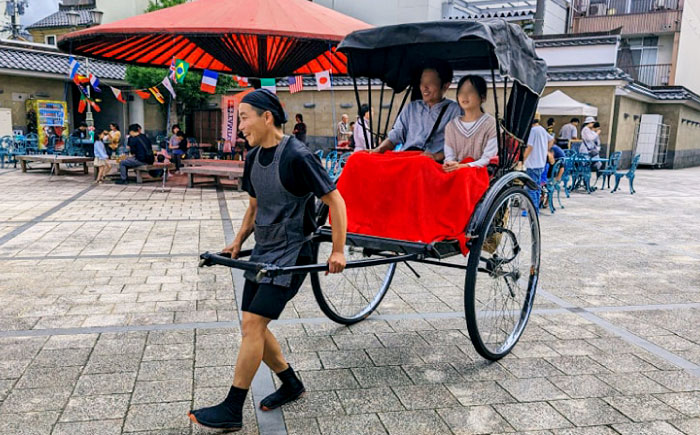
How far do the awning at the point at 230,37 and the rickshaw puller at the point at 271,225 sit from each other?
803 cm

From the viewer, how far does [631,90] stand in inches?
801

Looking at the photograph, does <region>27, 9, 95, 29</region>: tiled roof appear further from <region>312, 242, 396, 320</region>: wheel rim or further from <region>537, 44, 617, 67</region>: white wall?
<region>312, 242, 396, 320</region>: wheel rim

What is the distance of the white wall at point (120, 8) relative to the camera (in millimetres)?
31312

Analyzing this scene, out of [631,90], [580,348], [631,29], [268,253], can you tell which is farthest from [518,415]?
[631,29]

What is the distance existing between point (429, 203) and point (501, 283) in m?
2.17

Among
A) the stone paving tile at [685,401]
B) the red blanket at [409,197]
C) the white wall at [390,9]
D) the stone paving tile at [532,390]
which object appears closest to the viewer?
the stone paving tile at [685,401]

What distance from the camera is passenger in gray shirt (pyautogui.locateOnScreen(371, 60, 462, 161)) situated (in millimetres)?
4328

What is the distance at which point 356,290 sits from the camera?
193 inches

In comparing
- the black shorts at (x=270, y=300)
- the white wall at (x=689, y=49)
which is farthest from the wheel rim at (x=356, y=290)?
the white wall at (x=689, y=49)

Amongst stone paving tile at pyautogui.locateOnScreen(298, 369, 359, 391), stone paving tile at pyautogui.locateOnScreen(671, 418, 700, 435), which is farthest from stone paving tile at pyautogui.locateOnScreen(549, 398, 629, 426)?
stone paving tile at pyautogui.locateOnScreen(298, 369, 359, 391)

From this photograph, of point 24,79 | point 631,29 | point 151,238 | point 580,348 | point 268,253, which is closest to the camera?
point 268,253

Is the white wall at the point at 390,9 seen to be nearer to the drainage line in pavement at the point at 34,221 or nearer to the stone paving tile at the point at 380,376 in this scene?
the drainage line in pavement at the point at 34,221

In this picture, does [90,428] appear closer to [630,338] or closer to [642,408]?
[642,408]

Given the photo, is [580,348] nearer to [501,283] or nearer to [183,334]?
[501,283]
